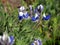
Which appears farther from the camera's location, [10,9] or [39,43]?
[10,9]

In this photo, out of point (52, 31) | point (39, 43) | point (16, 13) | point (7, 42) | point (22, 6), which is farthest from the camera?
point (22, 6)

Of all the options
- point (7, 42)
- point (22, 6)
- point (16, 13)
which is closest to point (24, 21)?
point (16, 13)

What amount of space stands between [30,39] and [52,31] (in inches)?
12.2

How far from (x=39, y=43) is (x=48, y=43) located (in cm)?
28

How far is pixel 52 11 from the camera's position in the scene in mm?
2449

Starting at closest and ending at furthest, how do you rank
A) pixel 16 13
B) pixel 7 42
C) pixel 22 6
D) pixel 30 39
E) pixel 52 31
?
pixel 7 42, pixel 30 39, pixel 52 31, pixel 16 13, pixel 22 6

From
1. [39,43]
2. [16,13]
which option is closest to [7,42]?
[39,43]

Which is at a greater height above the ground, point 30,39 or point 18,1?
point 18,1

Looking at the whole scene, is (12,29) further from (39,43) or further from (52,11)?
(52,11)

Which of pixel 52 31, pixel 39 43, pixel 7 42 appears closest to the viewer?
pixel 7 42

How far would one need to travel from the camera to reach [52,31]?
218 cm

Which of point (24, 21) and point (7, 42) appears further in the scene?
point (24, 21)

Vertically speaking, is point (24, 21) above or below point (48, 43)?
above

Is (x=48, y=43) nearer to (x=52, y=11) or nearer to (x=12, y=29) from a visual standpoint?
(x=12, y=29)
